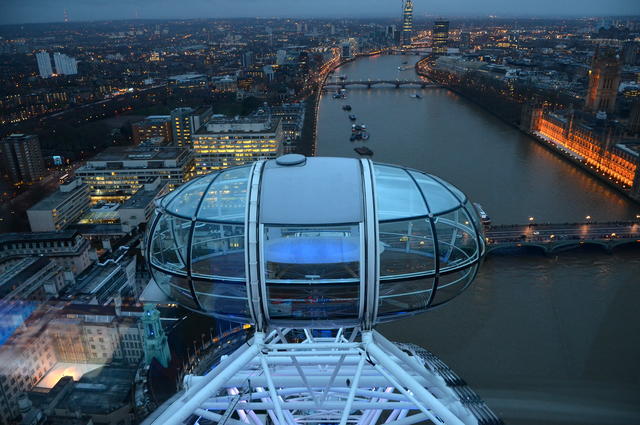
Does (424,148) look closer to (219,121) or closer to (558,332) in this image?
(219,121)

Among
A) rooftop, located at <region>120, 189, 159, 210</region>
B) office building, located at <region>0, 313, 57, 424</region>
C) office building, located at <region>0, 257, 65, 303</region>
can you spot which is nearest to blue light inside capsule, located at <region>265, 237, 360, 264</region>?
office building, located at <region>0, 313, 57, 424</region>

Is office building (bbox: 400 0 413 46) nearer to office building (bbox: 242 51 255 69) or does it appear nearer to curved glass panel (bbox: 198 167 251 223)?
office building (bbox: 242 51 255 69)

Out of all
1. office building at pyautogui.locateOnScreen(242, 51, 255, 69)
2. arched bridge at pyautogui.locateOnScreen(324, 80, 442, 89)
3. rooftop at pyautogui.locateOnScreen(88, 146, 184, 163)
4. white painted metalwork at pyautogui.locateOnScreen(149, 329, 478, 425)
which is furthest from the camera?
office building at pyautogui.locateOnScreen(242, 51, 255, 69)

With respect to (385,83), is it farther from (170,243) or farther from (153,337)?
(170,243)

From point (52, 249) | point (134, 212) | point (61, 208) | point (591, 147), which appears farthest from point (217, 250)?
point (591, 147)

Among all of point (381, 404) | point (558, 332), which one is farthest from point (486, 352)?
point (381, 404)

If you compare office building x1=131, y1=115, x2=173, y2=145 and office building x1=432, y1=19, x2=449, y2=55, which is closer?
office building x1=131, y1=115, x2=173, y2=145
